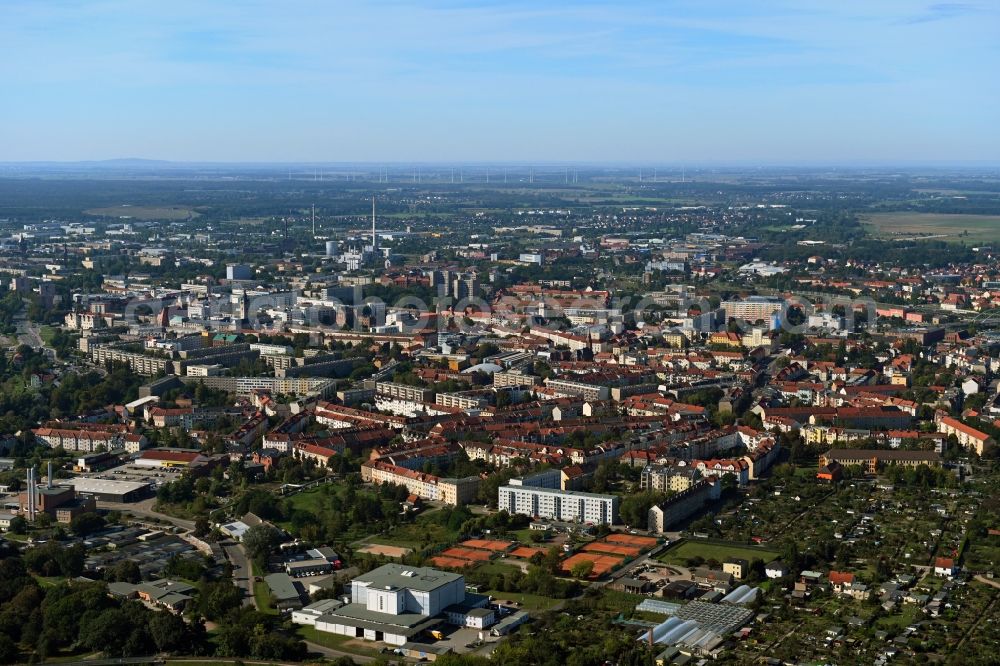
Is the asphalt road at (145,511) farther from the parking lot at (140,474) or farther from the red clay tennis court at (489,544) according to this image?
the red clay tennis court at (489,544)

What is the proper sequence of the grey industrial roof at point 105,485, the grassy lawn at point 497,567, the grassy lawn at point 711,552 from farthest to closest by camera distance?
the grey industrial roof at point 105,485, the grassy lawn at point 711,552, the grassy lawn at point 497,567

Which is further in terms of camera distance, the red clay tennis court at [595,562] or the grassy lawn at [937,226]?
the grassy lawn at [937,226]

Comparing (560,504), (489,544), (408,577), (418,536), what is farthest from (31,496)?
(560,504)

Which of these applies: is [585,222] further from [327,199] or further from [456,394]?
[456,394]

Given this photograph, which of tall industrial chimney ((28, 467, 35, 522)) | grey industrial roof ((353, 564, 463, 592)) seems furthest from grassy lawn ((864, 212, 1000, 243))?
grey industrial roof ((353, 564, 463, 592))

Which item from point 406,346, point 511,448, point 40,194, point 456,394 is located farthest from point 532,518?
point 40,194

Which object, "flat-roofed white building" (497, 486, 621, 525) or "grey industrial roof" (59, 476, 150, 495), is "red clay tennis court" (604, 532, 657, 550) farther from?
"grey industrial roof" (59, 476, 150, 495)

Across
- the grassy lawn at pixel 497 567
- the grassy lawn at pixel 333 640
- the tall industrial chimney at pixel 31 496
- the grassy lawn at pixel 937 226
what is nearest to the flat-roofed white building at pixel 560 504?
the grassy lawn at pixel 497 567
